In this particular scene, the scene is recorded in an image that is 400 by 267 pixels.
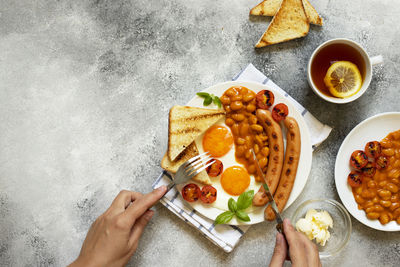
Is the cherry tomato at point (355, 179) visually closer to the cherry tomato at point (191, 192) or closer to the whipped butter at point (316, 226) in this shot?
the whipped butter at point (316, 226)

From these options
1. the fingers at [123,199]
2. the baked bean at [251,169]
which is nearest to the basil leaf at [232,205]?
the baked bean at [251,169]

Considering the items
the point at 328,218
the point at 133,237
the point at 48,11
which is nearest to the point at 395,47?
the point at 328,218

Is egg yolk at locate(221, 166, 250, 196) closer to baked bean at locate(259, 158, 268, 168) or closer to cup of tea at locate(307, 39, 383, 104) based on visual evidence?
baked bean at locate(259, 158, 268, 168)

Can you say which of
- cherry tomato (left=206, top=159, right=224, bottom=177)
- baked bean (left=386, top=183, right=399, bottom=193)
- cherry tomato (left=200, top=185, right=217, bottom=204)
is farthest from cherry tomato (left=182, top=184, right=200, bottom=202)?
baked bean (left=386, top=183, right=399, bottom=193)

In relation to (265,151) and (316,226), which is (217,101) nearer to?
(265,151)

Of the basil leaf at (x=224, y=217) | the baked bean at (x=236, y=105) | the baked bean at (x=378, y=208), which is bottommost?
the baked bean at (x=378, y=208)

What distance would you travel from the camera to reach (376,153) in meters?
2.55

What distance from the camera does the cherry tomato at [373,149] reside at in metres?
2.55

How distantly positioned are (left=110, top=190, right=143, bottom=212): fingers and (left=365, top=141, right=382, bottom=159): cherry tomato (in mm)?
1760

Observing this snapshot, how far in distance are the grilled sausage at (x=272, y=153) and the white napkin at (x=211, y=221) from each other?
296mm

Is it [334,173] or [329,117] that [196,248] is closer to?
[334,173]

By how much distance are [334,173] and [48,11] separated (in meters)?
2.69

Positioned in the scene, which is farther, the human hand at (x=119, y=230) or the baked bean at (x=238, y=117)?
the baked bean at (x=238, y=117)

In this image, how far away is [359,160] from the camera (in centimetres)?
254
